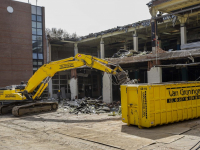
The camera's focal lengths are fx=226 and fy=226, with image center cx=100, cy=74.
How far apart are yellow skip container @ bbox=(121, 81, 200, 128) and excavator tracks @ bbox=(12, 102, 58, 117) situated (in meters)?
8.50

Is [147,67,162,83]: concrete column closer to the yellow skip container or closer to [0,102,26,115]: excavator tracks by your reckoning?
the yellow skip container

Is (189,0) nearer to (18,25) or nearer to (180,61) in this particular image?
(180,61)

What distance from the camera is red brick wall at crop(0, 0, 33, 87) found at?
1235 inches

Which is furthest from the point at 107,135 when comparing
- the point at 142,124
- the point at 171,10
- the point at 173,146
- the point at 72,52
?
the point at 72,52

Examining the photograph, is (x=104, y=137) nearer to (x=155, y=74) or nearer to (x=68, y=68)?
(x=68, y=68)

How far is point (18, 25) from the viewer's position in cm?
3294

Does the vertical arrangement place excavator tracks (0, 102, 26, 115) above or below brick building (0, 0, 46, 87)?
below

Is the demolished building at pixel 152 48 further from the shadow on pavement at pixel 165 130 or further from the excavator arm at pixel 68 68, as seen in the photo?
the shadow on pavement at pixel 165 130

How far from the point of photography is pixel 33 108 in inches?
676

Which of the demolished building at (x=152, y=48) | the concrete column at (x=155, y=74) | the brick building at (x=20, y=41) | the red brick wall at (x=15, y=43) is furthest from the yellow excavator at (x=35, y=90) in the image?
the brick building at (x=20, y=41)

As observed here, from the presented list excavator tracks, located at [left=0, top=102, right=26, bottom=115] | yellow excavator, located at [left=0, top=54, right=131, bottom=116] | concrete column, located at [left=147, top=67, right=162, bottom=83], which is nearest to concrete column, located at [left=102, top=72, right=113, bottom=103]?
concrete column, located at [left=147, top=67, right=162, bottom=83]

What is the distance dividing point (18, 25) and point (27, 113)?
20.0 m

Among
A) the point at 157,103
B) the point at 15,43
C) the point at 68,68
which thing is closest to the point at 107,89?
the point at 68,68

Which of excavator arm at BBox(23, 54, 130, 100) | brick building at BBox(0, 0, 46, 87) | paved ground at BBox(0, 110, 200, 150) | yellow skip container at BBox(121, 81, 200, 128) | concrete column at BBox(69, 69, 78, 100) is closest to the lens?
paved ground at BBox(0, 110, 200, 150)
